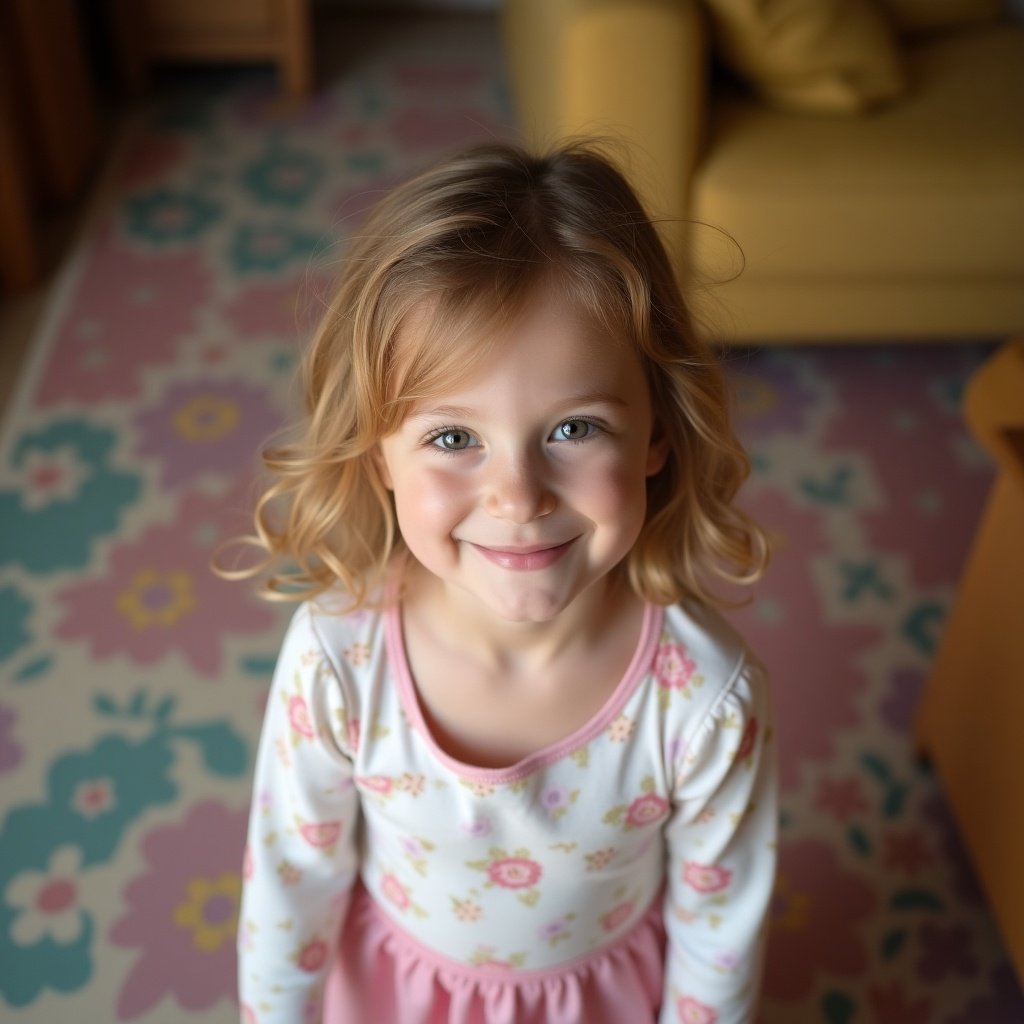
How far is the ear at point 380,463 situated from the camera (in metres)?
0.87

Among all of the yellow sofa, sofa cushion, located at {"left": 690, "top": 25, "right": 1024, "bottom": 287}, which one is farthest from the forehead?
sofa cushion, located at {"left": 690, "top": 25, "right": 1024, "bottom": 287}

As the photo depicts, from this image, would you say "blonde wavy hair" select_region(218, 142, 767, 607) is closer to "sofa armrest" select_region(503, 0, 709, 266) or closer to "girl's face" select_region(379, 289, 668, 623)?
"girl's face" select_region(379, 289, 668, 623)

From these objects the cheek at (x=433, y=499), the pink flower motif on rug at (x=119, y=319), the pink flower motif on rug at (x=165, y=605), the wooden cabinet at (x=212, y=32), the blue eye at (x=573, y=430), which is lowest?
the pink flower motif on rug at (x=165, y=605)

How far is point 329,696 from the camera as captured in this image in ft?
2.93

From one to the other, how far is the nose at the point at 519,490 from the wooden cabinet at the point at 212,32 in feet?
7.23

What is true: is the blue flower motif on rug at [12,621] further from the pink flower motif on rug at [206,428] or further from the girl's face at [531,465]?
the girl's face at [531,465]

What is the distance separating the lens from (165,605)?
1684 mm

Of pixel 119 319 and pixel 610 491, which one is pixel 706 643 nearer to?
pixel 610 491

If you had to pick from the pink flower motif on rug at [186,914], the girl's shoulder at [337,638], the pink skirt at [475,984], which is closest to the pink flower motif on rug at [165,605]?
the pink flower motif on rug at [186,914]

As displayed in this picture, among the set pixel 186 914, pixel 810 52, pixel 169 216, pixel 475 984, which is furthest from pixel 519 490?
pixel 169 216

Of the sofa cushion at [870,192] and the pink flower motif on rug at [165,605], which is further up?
the sofa cushion at [870,192]

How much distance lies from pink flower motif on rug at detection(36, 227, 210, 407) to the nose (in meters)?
1.40

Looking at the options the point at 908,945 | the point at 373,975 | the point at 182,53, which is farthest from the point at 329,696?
the point at 182,53

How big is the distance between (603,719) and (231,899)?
26.0 inches
